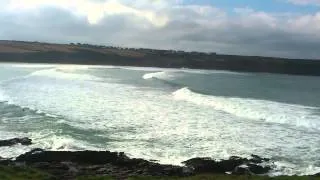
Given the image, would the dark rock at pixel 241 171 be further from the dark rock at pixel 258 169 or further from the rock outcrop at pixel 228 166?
the dark rock at pixel 258 169

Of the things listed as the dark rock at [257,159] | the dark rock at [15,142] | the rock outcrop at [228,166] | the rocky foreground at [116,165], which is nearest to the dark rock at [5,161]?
the rocky foreground at [116,165]

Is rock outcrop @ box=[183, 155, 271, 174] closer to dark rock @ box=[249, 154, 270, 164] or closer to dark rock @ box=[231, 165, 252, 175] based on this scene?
dark rock @ box=[231, 165, 252, 175]

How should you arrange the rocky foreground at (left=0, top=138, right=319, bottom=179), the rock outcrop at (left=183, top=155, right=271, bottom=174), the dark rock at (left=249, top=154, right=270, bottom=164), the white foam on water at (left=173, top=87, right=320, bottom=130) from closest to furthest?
the rocky foreground at (left=0, top=138, right=319, bottom=179) → the rock outcrop at (left=183, top=155, right=271, bottom=174) → the dark rock at (left=249, top=154, right=270, bottom=164) → the white foam on water at (left=173, top=87, right=320, bottom=130)

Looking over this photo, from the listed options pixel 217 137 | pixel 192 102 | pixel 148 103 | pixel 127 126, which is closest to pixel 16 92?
pixel 148 103

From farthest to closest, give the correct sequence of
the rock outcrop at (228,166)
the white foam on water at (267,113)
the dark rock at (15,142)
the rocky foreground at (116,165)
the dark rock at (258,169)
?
the white foam on water at (267,113), the dark rock at (15,142), the dark rock at (258,169), the rock outcrop at (228,166), the rocky foreground at (116,165)

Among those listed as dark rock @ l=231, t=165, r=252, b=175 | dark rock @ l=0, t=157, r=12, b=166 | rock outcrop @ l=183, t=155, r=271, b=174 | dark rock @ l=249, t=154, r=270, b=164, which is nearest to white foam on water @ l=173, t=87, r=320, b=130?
dark rock @ l=249, t=154, r=270, b=164

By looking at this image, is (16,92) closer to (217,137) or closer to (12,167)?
(217,137)

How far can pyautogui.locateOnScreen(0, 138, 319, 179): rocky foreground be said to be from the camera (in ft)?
74.8

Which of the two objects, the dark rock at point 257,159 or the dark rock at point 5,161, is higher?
the dark rock at point 257,159

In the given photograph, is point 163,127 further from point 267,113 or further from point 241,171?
point 267,113

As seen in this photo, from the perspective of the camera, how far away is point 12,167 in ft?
72.6

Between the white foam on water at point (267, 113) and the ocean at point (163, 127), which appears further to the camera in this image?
the white foam on water at point (267, 113)

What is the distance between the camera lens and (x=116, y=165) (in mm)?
24234

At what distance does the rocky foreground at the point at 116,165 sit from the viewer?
74.8 feet
